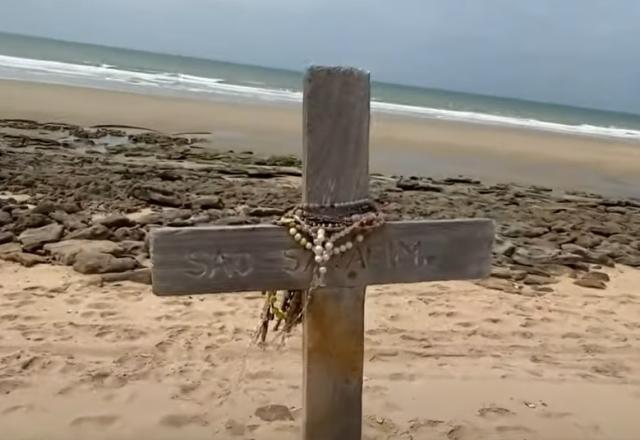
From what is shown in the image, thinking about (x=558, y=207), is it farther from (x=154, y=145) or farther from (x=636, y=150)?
(x=636, y=150)

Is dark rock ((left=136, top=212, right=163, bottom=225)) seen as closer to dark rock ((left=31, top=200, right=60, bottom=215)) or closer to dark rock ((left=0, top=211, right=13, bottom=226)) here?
dark rock ((left=31, top=200, right=60, bottom=215))

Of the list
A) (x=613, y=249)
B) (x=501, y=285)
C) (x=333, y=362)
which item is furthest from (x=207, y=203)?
(x=333, y=362)

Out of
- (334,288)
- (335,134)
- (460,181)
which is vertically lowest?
(460,181)

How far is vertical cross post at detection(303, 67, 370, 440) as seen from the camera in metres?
2.29

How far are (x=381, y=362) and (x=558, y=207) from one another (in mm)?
7935

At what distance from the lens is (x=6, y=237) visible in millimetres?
6395

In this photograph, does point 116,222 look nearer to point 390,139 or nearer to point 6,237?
point 6,237

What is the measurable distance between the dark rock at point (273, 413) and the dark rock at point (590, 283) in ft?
13.3

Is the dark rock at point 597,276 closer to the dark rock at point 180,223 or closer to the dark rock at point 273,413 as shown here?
the dark rock at point 180,223

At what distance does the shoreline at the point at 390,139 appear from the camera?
1598 centimetres

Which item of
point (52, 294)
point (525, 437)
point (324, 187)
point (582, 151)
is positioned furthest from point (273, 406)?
point (582, 151)

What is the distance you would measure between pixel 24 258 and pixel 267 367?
273 centimetres

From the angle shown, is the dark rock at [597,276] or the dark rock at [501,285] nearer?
the dark rock at [501,285]

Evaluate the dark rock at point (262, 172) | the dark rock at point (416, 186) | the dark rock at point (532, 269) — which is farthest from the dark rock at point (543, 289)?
the dark rock at point (262, 172)
